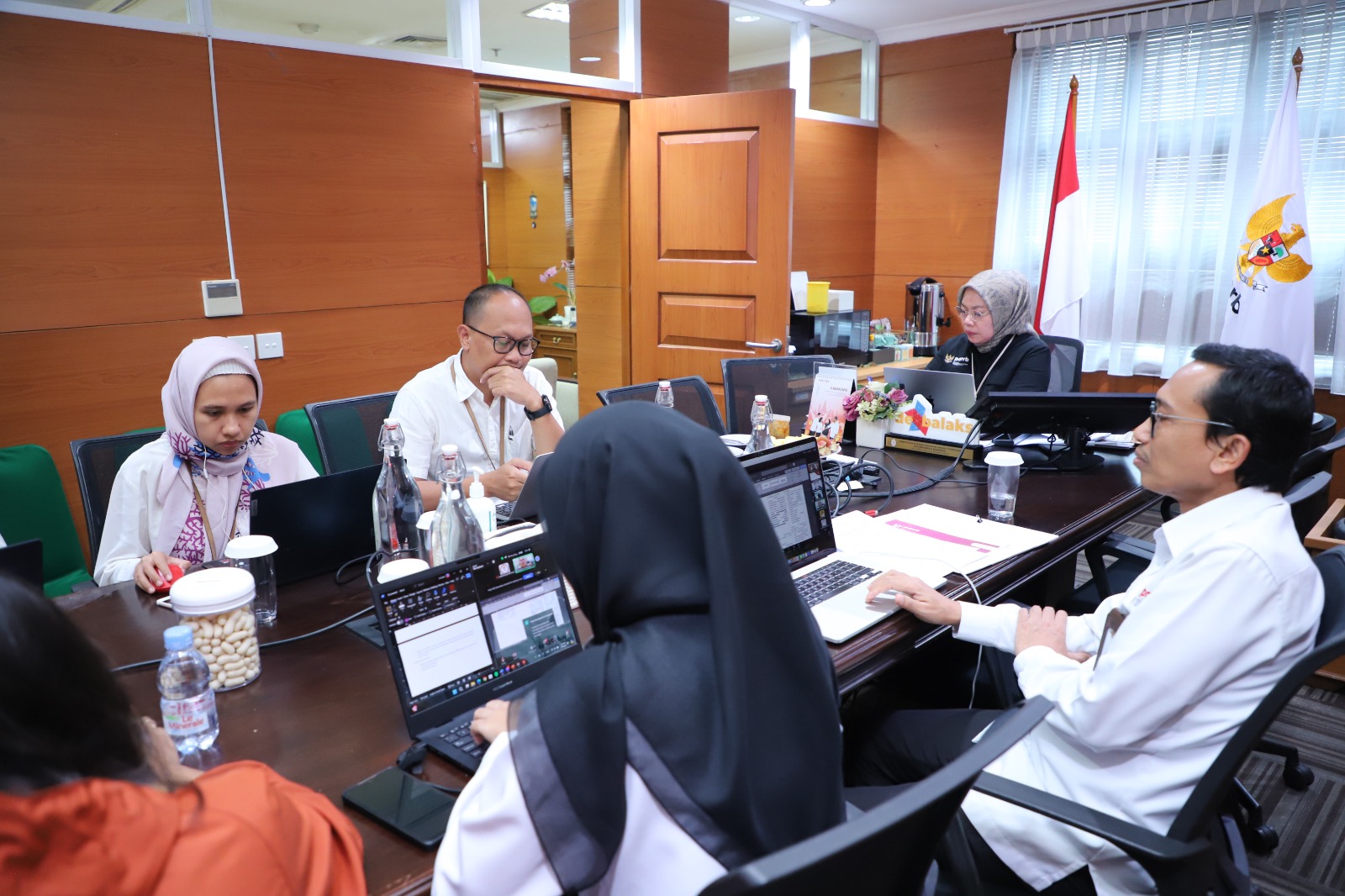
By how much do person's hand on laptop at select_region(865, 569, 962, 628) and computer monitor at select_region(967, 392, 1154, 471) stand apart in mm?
1085

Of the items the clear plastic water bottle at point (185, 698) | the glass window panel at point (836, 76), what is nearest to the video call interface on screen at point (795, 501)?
the clear plastic water bottle at point (185, 698)

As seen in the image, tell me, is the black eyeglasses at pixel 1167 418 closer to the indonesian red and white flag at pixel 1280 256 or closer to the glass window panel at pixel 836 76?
the indonesian red and white flag at pixel 1280 256

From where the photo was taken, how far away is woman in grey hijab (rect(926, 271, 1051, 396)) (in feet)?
11.5

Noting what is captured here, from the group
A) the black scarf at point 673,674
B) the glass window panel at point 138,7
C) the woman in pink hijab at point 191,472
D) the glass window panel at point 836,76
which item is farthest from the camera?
the glass window panel at point 836,76

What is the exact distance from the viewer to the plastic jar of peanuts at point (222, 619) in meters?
1.28

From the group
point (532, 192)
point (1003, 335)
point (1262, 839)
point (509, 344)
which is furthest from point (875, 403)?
point (532, 192)

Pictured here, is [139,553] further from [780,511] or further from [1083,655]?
[1083,655]

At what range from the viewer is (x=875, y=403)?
287 centimetres

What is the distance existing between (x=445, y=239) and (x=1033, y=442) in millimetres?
2595

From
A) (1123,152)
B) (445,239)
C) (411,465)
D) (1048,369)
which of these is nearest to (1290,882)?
(1048,369)

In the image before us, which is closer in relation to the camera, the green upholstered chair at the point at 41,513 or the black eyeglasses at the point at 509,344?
the green upholstered chair at the point at 41,513

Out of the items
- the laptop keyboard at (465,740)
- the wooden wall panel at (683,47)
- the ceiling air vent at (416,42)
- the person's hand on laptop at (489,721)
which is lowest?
the laptop keyboard at (465,740)

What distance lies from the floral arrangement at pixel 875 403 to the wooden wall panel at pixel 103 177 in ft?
7.72

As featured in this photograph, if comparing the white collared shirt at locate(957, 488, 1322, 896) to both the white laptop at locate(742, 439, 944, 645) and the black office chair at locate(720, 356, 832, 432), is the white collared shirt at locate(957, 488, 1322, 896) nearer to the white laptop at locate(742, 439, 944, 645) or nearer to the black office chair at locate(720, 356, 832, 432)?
the white laptop at locate(742, 439, 944, 645)
